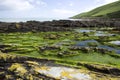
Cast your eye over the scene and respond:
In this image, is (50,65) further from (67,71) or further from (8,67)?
(8,67)

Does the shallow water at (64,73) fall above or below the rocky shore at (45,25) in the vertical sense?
below

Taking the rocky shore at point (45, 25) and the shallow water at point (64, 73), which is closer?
the shallow water at point (64, 73)

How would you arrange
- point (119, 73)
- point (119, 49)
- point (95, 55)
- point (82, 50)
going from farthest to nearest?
point (119, 49) → point (82, 50) → point (95, 55) → point (119, 73)

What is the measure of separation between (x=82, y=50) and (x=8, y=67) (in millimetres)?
13440

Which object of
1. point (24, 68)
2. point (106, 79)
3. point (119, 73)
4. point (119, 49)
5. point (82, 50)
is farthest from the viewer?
point (119, 49)

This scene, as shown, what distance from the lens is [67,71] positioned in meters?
20.4

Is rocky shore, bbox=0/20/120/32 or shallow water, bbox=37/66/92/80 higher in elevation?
rocky shore, bbox=0/20/120/32

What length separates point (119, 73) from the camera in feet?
66.0

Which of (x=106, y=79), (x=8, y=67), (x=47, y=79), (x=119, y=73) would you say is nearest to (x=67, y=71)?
(x=47, y=79)

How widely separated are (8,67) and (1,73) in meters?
1.46

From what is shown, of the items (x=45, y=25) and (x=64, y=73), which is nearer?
(x=64, y=73)

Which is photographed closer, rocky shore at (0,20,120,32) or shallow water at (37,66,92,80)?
shallow water at (37,66,92,80)

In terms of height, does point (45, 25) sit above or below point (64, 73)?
above

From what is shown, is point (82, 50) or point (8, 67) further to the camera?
point (82, 50)
